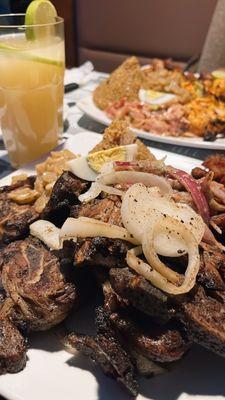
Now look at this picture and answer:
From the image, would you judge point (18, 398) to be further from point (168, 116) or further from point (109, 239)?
point (168, 116)

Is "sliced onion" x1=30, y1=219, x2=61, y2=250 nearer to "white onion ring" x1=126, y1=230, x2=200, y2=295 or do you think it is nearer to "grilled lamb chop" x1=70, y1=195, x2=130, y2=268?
"grilled lamb chop" x1=70, y1=195, x2=130, y2=268

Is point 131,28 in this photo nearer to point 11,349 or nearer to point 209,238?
point 209,238

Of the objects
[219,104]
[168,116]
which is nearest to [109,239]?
[168,116]

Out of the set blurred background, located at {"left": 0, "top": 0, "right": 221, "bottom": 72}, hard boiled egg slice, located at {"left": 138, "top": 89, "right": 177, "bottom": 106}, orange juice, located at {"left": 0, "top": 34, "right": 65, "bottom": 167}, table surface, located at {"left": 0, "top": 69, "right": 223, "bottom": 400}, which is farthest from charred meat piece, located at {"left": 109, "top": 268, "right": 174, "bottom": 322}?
blurred background, located at {"left": 0, "top": 0, "right": 221, "bottom": 72}

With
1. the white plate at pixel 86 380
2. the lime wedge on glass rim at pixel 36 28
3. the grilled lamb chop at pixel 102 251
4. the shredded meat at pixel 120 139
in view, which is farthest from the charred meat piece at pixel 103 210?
the lime wedge on glass rim at pixel 36 28

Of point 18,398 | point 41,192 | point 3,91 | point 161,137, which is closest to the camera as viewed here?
point 18,398
